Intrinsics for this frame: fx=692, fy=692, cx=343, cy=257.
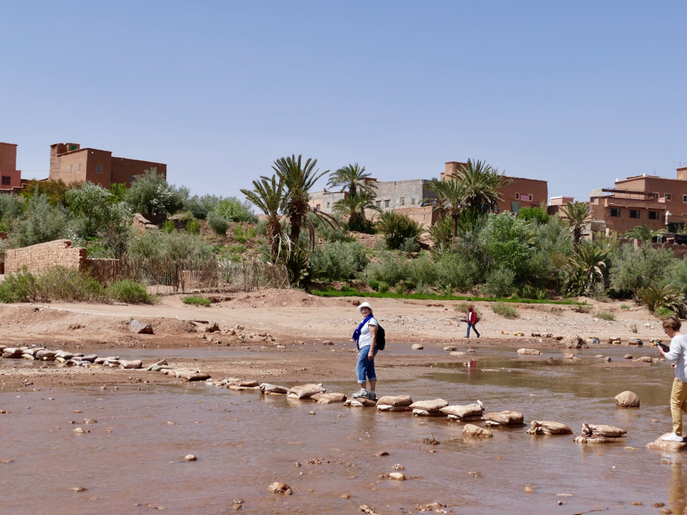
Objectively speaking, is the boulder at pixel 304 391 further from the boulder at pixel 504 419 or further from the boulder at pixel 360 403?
the boulder at pixel 504 419

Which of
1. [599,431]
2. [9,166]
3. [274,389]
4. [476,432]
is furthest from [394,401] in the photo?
[9,166]

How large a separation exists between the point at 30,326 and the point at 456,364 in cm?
1245

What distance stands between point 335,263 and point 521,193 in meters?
37.9

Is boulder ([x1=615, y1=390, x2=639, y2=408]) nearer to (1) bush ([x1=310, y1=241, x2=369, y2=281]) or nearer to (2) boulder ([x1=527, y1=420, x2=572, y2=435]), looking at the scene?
(2) boulder ([x1=527, y1=420, x2=572, y2=435])

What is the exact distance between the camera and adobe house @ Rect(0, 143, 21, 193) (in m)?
77.3

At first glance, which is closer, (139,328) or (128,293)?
(139,328)

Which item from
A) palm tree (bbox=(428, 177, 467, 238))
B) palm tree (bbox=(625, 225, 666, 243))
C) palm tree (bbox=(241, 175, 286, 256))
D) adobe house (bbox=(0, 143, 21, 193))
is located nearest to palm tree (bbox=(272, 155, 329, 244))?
palm tree (bbox=(241, 175, 286, 256))

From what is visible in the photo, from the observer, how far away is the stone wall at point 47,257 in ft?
92.9

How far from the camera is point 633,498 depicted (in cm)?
638

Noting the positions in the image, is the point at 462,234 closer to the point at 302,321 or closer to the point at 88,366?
the point at 302,321

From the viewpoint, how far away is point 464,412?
393 inches

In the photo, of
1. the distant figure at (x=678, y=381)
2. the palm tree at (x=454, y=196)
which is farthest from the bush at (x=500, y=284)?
the distant figure at (x=678, y=381)

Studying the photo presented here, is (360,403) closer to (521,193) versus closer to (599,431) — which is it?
(599,431)

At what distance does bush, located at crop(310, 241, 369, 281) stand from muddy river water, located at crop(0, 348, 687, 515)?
29284 mm
